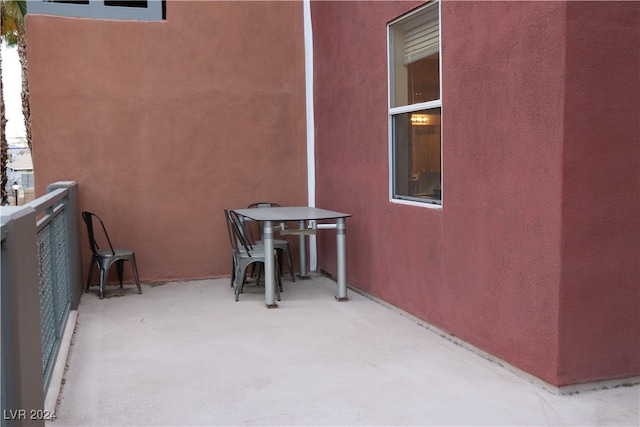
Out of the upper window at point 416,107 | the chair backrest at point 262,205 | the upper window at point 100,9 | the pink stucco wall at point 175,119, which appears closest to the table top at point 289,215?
the upper window at point 416,107

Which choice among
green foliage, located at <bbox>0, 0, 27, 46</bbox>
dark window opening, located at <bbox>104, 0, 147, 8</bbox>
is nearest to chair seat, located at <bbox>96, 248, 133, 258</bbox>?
dark window opening, located at <bbox>104, 0, 147, 8</bbox>

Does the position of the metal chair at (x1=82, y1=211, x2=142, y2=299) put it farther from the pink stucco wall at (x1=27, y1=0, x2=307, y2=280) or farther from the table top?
the table top

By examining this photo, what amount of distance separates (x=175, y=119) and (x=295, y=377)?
404cm

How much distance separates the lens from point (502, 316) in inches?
145

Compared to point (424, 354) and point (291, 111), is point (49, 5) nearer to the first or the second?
point (291, 111)

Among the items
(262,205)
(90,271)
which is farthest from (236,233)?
(90,271)

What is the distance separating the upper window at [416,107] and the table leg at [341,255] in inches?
23.2

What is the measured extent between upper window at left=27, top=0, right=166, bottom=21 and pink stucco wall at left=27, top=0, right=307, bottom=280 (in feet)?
0.36

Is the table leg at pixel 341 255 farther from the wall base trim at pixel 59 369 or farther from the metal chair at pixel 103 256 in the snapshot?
the wall base trim at pixel 59 369

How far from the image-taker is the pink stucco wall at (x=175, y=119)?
654cm

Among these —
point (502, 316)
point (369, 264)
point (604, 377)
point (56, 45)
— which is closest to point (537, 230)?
point (502, 316)

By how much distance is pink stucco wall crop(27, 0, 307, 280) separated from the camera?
6535 millimetres

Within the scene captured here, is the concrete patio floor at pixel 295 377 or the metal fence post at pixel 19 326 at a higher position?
the metal fence post at pixel 19 326

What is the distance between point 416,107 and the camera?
4773mm
